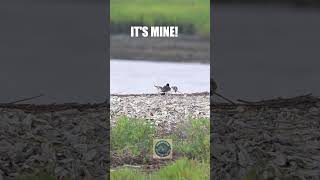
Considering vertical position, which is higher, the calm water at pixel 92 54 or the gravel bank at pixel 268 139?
the calm water at pixel 92 54

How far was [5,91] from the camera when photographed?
293 cm

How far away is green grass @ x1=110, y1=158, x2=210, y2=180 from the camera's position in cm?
260

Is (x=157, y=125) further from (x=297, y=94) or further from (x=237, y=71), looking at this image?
(x=297, y=94)

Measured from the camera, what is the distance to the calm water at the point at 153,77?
2.58 metres

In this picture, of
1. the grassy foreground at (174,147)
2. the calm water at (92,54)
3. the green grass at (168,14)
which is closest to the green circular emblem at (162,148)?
the grassy foreground at (174,147)

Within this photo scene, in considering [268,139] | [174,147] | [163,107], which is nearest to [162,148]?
[174,147]

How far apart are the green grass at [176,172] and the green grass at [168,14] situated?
1.66 ft

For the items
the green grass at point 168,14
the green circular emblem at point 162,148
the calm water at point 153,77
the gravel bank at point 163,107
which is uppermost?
the green grass at point 168,14

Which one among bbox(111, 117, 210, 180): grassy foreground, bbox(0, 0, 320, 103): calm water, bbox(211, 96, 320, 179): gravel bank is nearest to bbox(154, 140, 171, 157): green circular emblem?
bbox(111, 117, 210, 180): grassy foreground

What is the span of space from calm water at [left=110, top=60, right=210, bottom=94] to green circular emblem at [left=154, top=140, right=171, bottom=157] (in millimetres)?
205

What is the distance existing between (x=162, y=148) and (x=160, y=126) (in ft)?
0.28

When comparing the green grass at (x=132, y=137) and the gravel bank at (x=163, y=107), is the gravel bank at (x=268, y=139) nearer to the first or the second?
the gravel bank at (x=163, y=107)

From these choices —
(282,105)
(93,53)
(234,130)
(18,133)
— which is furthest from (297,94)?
(18,133)

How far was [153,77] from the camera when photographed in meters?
2.63
